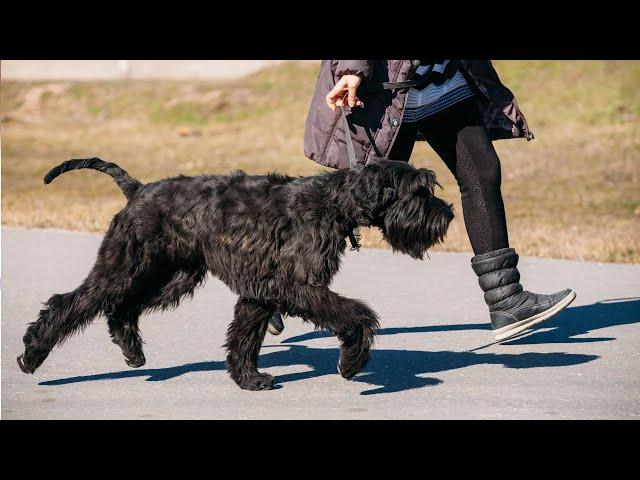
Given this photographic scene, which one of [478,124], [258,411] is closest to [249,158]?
[478,124]

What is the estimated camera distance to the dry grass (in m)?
11.5

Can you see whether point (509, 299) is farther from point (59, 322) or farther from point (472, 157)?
point (59, 322)

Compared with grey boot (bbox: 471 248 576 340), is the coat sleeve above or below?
above

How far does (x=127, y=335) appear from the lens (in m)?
6.01

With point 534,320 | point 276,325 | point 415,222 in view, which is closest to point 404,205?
point 415,222

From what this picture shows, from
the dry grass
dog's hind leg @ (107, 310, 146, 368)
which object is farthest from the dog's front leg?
the dry grass

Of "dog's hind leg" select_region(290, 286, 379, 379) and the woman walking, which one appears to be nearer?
"dog's hind leg" select_region(290, 286, 379, 379)

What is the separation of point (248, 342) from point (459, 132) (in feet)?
5.75

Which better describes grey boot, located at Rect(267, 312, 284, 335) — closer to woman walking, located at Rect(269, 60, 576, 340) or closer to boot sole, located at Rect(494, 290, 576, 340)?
woman walking, located at Rect(269, 60, 576, 340)

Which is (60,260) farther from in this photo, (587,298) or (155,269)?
(587,298)
